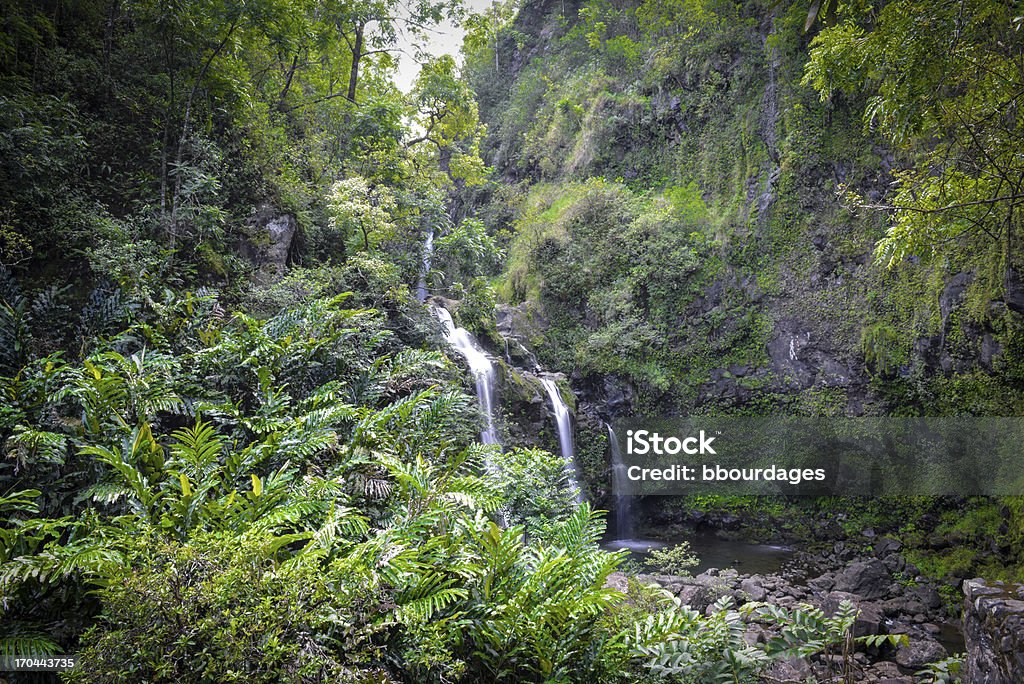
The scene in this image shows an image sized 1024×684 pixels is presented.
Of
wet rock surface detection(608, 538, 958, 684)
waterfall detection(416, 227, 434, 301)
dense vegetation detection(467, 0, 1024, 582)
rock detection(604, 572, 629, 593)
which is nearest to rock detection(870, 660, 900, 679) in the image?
wet rock surface detection(608, 538, 958, 684)

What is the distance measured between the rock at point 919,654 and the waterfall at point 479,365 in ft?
17.6

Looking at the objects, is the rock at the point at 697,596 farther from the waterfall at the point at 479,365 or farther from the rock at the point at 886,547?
the rock at the point at 886,547

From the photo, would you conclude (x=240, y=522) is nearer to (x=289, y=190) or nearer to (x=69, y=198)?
(x=69, y=198)

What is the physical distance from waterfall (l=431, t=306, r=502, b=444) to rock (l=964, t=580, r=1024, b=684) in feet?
18.2

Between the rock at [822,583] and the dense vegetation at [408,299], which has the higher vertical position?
the dense vegetation at [408,299]

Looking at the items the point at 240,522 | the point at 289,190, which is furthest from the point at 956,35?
the point at 289,190

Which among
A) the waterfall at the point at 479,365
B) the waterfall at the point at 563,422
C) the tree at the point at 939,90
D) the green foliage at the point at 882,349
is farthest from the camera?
the waterfall at the point at 563,422

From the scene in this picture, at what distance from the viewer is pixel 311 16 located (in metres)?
9.98

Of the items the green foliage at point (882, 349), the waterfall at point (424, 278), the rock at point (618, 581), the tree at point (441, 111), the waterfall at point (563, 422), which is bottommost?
the rock at point (618, 581)

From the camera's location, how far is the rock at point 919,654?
5.48m

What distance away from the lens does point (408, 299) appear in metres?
8.34

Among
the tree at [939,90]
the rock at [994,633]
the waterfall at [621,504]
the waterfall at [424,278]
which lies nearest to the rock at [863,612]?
the rock at [994,633]

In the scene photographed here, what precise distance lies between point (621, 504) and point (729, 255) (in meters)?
6.08

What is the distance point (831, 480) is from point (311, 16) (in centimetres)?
1301
